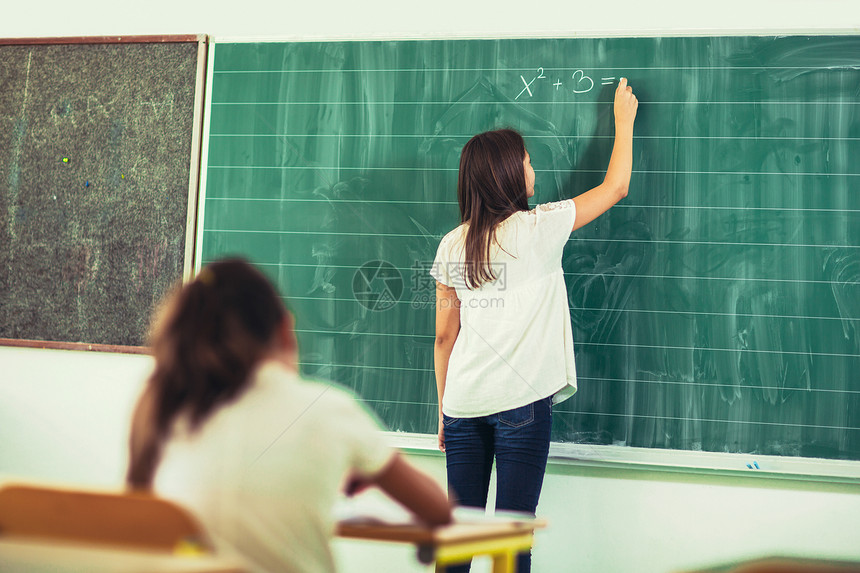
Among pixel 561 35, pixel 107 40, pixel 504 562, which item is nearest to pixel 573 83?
pixel 561 35

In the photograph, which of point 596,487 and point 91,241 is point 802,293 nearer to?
point 596,487

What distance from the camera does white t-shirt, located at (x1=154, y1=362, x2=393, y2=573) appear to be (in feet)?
2.99

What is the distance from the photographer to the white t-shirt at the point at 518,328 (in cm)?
184

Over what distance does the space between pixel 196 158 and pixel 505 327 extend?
139 centimetres

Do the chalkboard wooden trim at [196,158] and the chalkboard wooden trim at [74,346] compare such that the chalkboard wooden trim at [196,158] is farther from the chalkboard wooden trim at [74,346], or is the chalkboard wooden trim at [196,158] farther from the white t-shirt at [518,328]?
the white t-shirt at [518,328]

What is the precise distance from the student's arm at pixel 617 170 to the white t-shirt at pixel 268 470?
116 cm

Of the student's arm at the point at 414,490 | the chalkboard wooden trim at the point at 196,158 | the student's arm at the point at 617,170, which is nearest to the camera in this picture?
the student's arm at the point at 414,490

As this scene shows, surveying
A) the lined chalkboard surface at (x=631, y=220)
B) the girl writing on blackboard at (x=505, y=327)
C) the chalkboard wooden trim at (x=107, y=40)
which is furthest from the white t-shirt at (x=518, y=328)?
the chalkboard wooden trim at (x=107, y=40)

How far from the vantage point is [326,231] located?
2443 mm

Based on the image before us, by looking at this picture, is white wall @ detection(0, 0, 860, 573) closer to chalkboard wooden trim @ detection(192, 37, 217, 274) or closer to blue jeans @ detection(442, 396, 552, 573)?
chalkboard wooden trim @ detection(192, 37, 217, 274)

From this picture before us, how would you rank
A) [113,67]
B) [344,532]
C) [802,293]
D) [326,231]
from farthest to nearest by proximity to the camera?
[113,67] < [326,231] < [802,293] < [344,532]

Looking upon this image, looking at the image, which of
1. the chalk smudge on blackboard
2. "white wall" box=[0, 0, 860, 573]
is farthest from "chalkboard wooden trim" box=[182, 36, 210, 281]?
the chalk smudge on blackboard

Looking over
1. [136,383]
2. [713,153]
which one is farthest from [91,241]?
[713,153]

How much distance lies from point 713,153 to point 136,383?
2182mm
